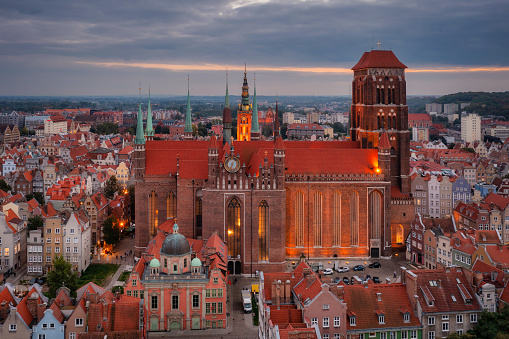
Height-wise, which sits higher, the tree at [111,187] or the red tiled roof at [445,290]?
the tree at [111,187]

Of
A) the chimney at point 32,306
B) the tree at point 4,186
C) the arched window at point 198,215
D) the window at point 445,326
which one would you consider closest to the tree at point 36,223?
the arched window at point 198,215

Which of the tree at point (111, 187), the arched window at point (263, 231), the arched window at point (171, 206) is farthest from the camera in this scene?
the tree at point (111, 187)

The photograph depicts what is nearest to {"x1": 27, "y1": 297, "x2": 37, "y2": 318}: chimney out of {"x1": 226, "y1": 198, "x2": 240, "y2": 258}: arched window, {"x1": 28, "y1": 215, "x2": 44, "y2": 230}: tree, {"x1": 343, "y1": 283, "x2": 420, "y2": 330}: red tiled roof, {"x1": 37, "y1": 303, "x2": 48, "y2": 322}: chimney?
{"x1": 37, "y1": 303, "x2": 48, "y2": 322}: chimney

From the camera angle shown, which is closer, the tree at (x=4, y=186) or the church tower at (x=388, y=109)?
the church tower at (x=388, y=109)

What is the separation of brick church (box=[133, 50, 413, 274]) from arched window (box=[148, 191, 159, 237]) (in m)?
0.16

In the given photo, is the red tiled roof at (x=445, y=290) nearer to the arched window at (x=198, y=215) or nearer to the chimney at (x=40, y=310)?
the chimney at (x=40, y=310)

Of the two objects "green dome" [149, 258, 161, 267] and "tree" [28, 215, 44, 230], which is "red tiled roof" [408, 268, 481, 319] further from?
"tree" [28, 215, 44, 230]

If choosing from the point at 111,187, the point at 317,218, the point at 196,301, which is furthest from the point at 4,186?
the point at 196,301

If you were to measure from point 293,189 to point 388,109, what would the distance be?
901 inches

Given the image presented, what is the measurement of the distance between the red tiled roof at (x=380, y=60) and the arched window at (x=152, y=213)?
139 feet

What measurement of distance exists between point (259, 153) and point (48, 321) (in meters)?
45.5

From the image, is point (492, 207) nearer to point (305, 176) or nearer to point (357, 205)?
point (357, 205)

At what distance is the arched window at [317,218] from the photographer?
95938 millimetres

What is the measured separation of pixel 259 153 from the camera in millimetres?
94312
